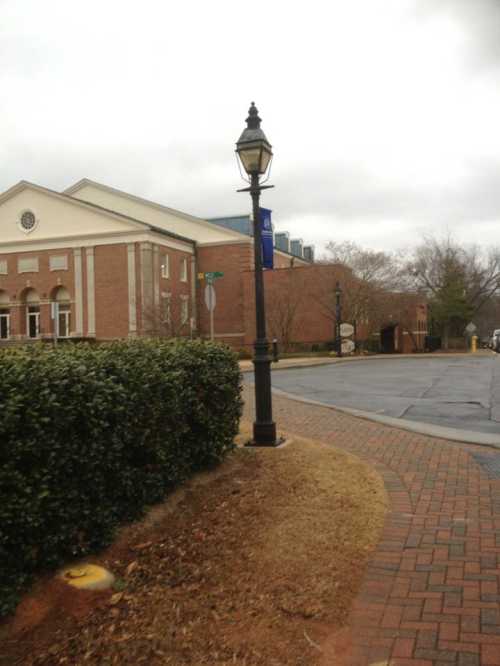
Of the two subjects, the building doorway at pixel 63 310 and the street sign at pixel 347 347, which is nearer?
the street sign at pixel 347 347

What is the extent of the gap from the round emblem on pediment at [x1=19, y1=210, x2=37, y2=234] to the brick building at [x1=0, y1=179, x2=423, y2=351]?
0.07m

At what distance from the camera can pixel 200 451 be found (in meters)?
5.75

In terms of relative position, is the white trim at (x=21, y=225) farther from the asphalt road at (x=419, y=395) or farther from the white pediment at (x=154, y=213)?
the asphalt road at (x=419, y=395)

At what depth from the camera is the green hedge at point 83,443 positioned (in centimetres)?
337

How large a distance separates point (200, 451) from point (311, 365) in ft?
73.1

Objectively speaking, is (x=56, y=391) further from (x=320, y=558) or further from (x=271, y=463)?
(x=271, y=463)

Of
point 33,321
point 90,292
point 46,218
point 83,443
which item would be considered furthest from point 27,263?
point 83,443

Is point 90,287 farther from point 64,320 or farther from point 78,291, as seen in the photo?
point 64,320

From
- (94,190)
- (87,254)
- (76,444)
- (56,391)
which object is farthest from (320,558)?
(94,190)

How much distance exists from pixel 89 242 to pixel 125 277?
150 inches

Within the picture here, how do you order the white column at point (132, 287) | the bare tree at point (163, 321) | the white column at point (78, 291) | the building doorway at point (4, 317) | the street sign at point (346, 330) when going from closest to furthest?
the bare tree at point (163, 321) < the street sign at point (346, 330) < the white column at point (132, 287) < the white column at point (78, 291) < the building doorway at point (4, 317)

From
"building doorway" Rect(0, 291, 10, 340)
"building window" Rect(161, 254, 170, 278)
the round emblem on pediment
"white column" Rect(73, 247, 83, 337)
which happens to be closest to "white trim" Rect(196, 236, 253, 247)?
"building window" Rect(161, 254, 170, 278)

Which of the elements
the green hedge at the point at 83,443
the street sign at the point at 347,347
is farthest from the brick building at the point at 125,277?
the green hedge at the point at 83,443

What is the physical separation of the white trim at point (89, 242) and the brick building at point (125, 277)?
70 mm
